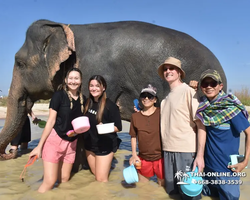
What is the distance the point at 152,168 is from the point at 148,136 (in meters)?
0.42

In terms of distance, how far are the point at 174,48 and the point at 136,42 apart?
576 millimetres

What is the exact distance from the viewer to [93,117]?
10.9 ft

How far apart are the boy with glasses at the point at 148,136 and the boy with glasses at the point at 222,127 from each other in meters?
0.65

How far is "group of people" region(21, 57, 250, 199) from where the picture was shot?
2.54 meters

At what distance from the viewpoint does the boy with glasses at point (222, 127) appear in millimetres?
2475

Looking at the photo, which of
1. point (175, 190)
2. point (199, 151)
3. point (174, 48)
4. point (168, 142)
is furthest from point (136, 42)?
point (175, 190)

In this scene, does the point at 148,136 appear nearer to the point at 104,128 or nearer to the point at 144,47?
the point at 104,128

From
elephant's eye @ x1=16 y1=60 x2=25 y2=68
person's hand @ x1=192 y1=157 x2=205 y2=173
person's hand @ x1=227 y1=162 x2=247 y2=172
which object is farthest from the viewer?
elephant's eye @ x1=16 y1=60 x2=25 y2=68

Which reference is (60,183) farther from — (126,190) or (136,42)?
(136,42)

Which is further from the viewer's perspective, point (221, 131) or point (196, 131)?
point (196, 131)

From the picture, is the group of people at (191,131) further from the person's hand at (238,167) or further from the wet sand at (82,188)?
the wet sand at (82,188)

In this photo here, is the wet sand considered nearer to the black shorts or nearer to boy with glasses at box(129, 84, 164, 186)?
boy with glasses at box(129, 84, 164, 186)

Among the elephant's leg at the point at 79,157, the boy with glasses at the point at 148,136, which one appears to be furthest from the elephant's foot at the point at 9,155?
the boy with glasses at the point at 148,136

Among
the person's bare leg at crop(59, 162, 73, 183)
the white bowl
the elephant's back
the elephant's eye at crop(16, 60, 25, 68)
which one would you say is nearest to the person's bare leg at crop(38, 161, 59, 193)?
the person's bare leg at crop(59, 162, 73, 183)
